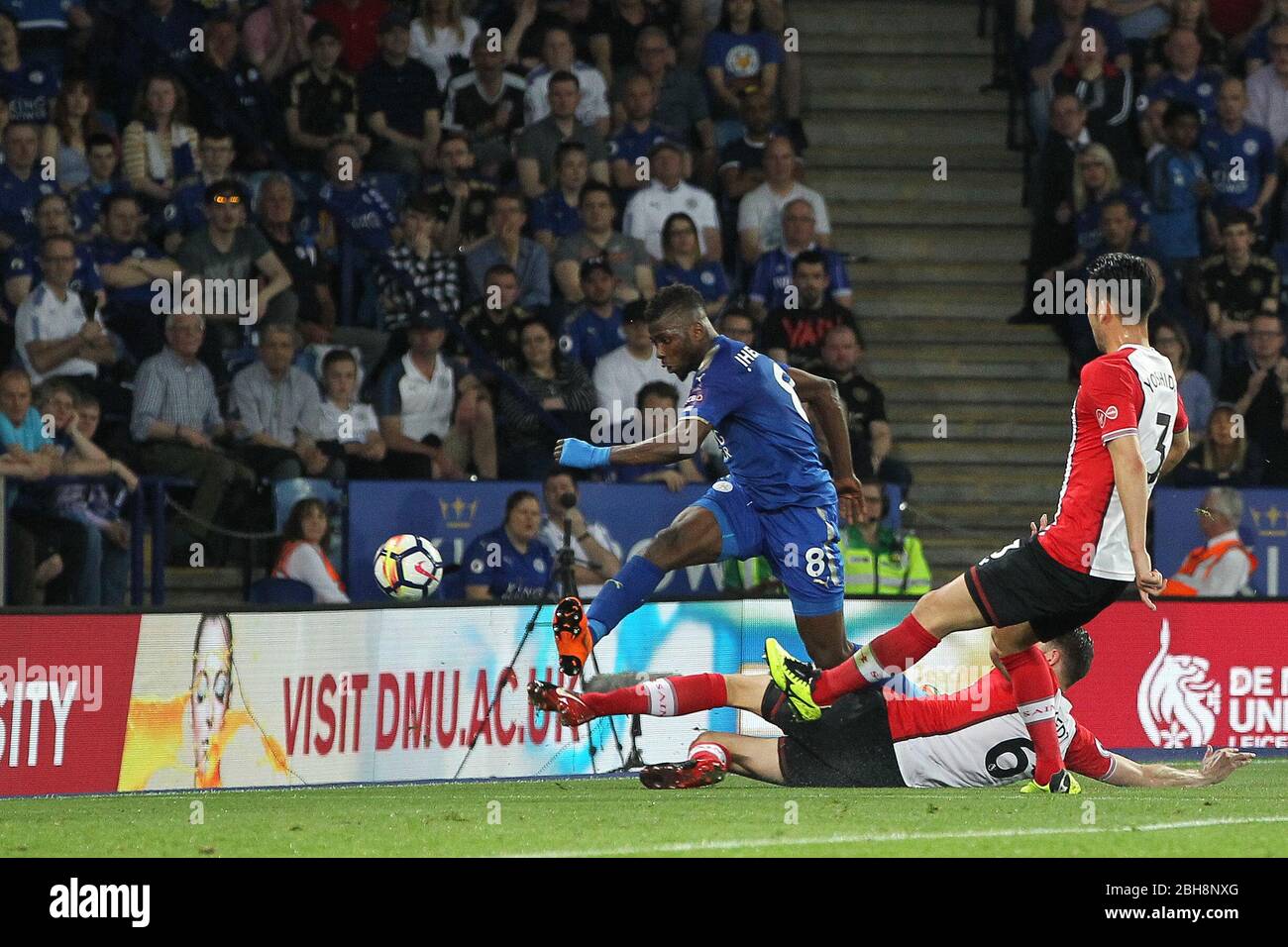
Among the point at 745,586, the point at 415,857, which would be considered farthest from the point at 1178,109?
the point at 415,857

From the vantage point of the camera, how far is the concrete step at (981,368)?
1684 cm

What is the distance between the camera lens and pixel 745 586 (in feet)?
42.2

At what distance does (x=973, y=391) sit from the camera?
1677 cm

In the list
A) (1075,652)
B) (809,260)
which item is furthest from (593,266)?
(1075,652)

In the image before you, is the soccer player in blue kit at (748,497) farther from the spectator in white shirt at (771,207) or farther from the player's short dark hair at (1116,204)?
the player's short dark hair at (1116,204)

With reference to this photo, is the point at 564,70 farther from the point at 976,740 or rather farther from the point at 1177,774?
the point at 1177,774

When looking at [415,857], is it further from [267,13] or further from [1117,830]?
[267,13]

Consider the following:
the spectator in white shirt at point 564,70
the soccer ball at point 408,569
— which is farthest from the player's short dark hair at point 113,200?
the soccer ball at point 408,569

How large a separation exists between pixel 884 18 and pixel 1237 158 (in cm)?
365

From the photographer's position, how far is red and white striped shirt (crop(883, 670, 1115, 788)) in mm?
9406

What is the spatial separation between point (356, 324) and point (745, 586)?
12.7 ft

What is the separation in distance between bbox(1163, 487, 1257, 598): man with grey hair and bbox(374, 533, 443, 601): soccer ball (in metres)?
5.03

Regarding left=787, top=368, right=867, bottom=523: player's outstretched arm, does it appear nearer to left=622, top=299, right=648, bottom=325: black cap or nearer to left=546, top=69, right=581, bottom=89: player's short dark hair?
left=622, top=299, right=648, bottom=325: black cap

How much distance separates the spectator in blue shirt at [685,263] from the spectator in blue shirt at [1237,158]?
421cm
